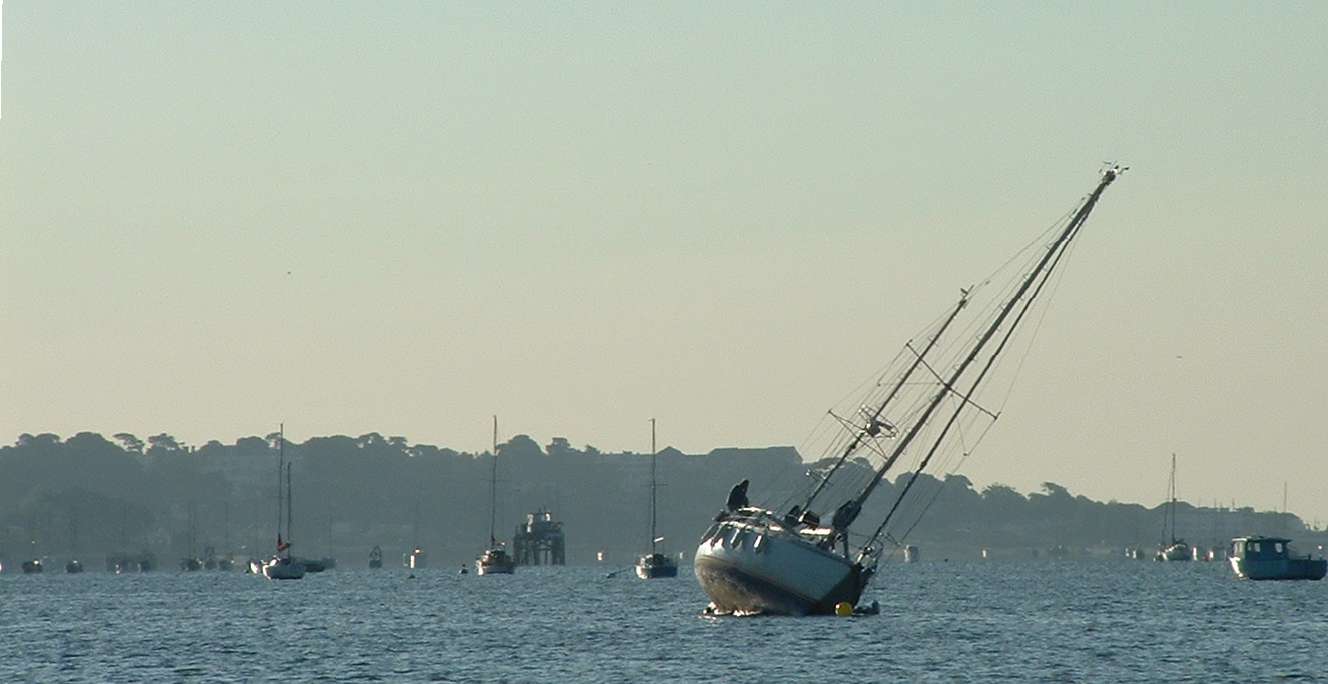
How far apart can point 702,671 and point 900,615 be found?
52.7m

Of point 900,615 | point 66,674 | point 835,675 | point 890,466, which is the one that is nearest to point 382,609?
point 900,615

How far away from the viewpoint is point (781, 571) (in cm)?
13662

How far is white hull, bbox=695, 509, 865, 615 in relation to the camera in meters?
137

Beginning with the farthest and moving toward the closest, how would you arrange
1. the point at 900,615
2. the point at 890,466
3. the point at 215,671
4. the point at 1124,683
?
the point at 900,615 → the point at 890,466 → the point at 215,671 → the point at 1124,683

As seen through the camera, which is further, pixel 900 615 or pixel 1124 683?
pixel 900 615

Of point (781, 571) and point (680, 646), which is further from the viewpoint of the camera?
point (781, 571)

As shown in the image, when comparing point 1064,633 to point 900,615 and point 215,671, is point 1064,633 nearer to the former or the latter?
point 900,615

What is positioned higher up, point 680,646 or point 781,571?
point 781,571

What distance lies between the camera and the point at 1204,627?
150 m

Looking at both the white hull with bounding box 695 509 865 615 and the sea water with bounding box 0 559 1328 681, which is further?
the white hull with bounding box 695 509 865 615

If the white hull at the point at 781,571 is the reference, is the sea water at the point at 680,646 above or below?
below

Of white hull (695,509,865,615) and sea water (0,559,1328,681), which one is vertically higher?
white hull (695,509,865,615)

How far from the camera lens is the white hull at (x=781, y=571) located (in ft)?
448

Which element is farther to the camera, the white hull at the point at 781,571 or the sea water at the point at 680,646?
the white hull at the point at 781,571
